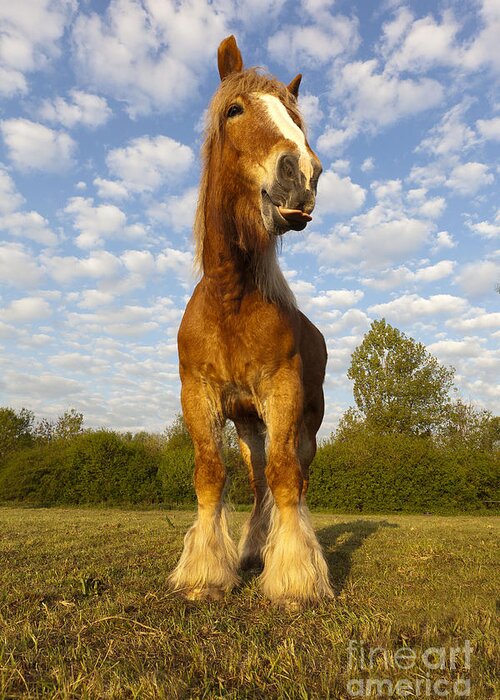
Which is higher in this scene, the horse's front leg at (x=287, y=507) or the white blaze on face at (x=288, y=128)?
the white blaze on face at (x=288, y=128)

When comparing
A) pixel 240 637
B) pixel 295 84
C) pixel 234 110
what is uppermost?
pixel 295 84

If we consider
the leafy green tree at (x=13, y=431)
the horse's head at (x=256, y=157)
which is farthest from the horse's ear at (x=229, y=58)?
the leafy green tree at (x=13, y=431)

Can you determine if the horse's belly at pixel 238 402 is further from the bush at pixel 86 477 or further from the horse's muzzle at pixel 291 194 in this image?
the bush at pixel 86 477

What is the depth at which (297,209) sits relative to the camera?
2.74 m

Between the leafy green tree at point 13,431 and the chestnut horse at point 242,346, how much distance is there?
38177 millimetres

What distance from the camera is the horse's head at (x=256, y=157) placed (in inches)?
108

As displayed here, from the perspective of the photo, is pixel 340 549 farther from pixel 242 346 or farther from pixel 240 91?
pixel 240 91

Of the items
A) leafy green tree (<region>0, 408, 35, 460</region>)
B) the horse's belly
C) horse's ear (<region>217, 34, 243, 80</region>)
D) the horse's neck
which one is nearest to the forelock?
horse's ear (<region>217, 34, 243, 80</region>)

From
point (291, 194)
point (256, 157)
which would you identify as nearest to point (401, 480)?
point (256, 157)

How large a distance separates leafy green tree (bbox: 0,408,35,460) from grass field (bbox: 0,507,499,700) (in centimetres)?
3789

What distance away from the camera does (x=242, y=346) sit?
3.36m

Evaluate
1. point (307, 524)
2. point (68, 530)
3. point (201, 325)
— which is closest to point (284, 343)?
point (201, 325)

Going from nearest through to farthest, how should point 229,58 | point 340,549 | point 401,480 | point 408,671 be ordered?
point 408,671, point 229,58, point 340,549, point 401,480

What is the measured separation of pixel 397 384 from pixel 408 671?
35.2 m
